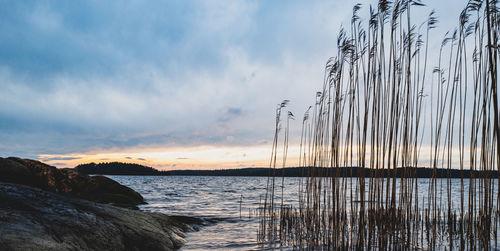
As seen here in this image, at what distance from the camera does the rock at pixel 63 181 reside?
481cm

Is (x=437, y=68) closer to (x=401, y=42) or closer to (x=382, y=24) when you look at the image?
(x=401, y=42)

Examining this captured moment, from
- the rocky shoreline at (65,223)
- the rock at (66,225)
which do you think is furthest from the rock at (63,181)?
the rock at (66,225)

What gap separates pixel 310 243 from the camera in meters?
4.10

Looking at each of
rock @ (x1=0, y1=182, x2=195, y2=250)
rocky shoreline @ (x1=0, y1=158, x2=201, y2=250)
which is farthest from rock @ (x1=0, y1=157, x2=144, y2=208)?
rock @ (x1=0, y1=182, x2=195, y2=250)

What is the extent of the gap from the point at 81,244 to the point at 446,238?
5.33 metres

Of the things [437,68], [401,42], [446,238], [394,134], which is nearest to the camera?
[394,134]

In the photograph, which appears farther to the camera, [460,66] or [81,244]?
[460,66]

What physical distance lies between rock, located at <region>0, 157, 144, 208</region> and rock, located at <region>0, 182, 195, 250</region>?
199cm

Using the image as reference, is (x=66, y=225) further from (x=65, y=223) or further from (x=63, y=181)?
(x=63, y=181)

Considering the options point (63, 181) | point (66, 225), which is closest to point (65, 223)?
point (66, 225)

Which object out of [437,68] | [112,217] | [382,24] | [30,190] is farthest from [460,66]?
[30,190]

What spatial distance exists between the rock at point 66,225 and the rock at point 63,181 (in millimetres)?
1991

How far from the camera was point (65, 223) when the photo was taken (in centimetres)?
271

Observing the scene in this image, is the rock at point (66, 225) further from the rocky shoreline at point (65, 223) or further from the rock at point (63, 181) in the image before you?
the rock at point (63, 181)
